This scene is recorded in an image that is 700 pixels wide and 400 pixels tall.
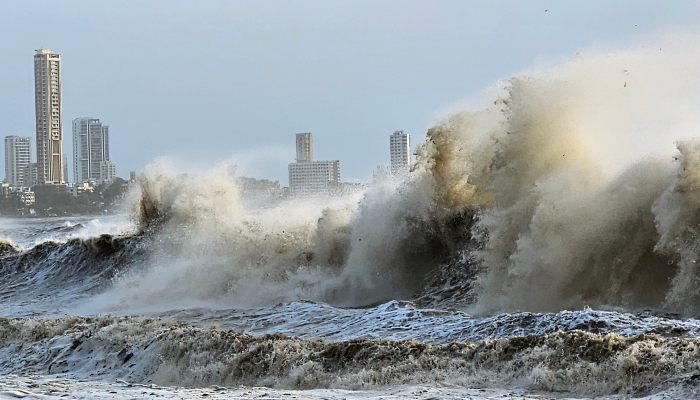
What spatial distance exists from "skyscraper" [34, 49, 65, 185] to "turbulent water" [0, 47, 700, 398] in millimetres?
138294

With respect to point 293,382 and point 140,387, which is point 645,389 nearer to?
point 293,382

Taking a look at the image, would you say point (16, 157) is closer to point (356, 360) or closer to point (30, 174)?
point (30, 174)

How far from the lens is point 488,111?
64.1 ft

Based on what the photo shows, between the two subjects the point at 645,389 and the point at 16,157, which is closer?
the point at 645,389

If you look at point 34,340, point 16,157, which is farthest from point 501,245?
point 16,157

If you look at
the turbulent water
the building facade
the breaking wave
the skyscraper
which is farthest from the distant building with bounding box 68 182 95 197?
the breaking wave

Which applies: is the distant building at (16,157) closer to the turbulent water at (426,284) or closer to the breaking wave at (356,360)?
the turbulent water at (426,284)

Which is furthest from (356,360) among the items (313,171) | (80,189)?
(80,189)

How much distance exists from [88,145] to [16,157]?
12.9m

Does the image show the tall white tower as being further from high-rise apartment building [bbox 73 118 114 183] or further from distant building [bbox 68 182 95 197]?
distant building [bbox 68 182 95 197]

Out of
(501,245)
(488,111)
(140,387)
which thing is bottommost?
(140,387)

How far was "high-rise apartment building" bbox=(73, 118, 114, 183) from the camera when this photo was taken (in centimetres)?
17662

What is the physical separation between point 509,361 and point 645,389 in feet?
4.90

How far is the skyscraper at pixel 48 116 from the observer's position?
160 m
